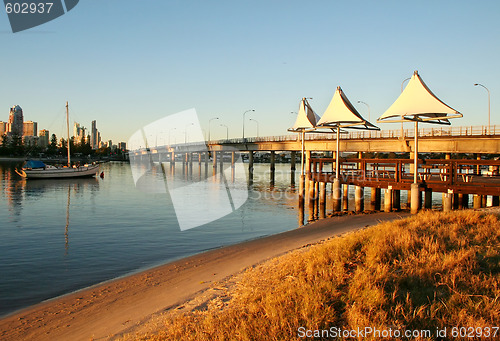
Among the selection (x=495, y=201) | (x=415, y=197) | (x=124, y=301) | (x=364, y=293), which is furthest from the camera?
(x=495, y=201)

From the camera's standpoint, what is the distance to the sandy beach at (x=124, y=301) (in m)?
8.41

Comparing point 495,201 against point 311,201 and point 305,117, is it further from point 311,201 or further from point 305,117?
point 305,117

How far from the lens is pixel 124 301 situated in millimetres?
10125

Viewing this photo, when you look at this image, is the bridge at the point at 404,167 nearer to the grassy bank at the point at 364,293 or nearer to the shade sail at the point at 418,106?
the shade sail at the point at 418,106

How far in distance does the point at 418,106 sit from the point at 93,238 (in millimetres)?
20311

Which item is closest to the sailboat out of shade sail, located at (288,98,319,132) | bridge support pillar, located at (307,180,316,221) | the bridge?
the bridge

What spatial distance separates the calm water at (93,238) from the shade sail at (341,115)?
8.18 m

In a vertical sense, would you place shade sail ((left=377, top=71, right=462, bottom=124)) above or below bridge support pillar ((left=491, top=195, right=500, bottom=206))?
above

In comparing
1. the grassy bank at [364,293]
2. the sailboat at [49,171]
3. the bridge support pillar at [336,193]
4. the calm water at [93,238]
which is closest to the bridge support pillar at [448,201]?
the bridge support pillar at [336,193]

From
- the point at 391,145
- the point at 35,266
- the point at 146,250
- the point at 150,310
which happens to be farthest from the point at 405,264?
Result: the point at 391,145

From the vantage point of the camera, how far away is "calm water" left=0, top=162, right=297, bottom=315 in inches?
521

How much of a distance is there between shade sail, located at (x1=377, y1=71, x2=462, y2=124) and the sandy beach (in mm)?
12440

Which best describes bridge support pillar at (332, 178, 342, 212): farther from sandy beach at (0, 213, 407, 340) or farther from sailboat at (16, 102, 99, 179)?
sailboat at (16, 102, 99, 179)

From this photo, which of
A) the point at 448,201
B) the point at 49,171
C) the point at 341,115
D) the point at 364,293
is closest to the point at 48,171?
the point at 49,171
